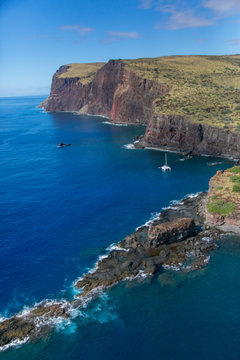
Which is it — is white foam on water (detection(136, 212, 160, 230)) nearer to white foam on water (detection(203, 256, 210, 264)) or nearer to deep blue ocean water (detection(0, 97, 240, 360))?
deep blue ocean water (detection(0, 97, 240, 360))

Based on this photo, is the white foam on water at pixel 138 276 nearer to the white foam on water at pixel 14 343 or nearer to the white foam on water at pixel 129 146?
the white foam on water at pixel 14 343

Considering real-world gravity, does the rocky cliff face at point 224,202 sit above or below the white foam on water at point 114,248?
above

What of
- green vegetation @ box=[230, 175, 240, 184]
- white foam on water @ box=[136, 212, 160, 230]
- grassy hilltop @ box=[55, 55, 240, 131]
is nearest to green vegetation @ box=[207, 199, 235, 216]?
green vegetation @ box=[230, 175, 240, 184]

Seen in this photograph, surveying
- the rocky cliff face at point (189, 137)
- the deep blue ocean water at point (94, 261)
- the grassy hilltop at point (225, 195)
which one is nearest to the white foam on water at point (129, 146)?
the rocky cliff face at point (189, 137)

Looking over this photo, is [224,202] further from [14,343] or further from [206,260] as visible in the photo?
[14,343]

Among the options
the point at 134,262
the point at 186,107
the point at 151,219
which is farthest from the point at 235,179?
the point at 186,107

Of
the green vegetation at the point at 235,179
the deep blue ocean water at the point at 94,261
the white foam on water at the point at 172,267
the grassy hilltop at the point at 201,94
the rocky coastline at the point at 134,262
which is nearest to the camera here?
the deep blue ocean water at the point at 94,261

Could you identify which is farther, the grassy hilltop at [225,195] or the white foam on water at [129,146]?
the white foam on water at [129,146]
